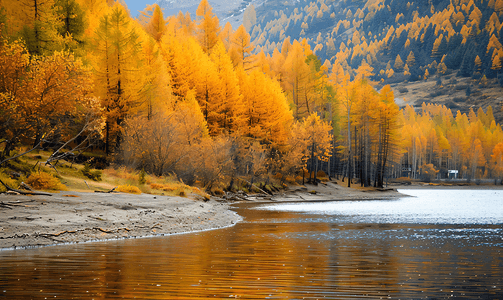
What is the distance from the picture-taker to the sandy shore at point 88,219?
13580 mm

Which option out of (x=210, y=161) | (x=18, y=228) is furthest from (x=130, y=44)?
(x=18, y=228)

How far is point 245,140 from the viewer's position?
151 feet

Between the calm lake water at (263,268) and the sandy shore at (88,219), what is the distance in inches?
49.3

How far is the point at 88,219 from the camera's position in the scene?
16.0 m

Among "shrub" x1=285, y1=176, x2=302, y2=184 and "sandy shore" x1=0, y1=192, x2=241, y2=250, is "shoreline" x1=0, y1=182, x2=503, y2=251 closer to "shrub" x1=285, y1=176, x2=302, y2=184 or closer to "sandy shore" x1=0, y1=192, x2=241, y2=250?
"sandy shore" x1=0, y1=192, x2=241, y2=250

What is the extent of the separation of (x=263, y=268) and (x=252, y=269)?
0.28 meters

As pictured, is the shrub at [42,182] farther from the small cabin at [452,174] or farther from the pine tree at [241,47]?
the small cabin at [452,174]

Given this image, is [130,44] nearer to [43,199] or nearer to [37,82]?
[37,82]

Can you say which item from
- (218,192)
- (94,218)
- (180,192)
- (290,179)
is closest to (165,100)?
(218,192)

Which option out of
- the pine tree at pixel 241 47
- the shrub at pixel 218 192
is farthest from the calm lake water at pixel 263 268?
the pine tree at pixel 241 47

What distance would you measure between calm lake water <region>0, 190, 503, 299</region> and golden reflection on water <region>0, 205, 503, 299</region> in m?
0.02

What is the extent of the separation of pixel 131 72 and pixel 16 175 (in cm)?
1724

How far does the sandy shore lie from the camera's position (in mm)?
13580

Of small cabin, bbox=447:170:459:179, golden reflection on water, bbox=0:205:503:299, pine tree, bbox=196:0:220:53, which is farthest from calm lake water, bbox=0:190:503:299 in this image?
small cabin, bbox=447:170:459:179
